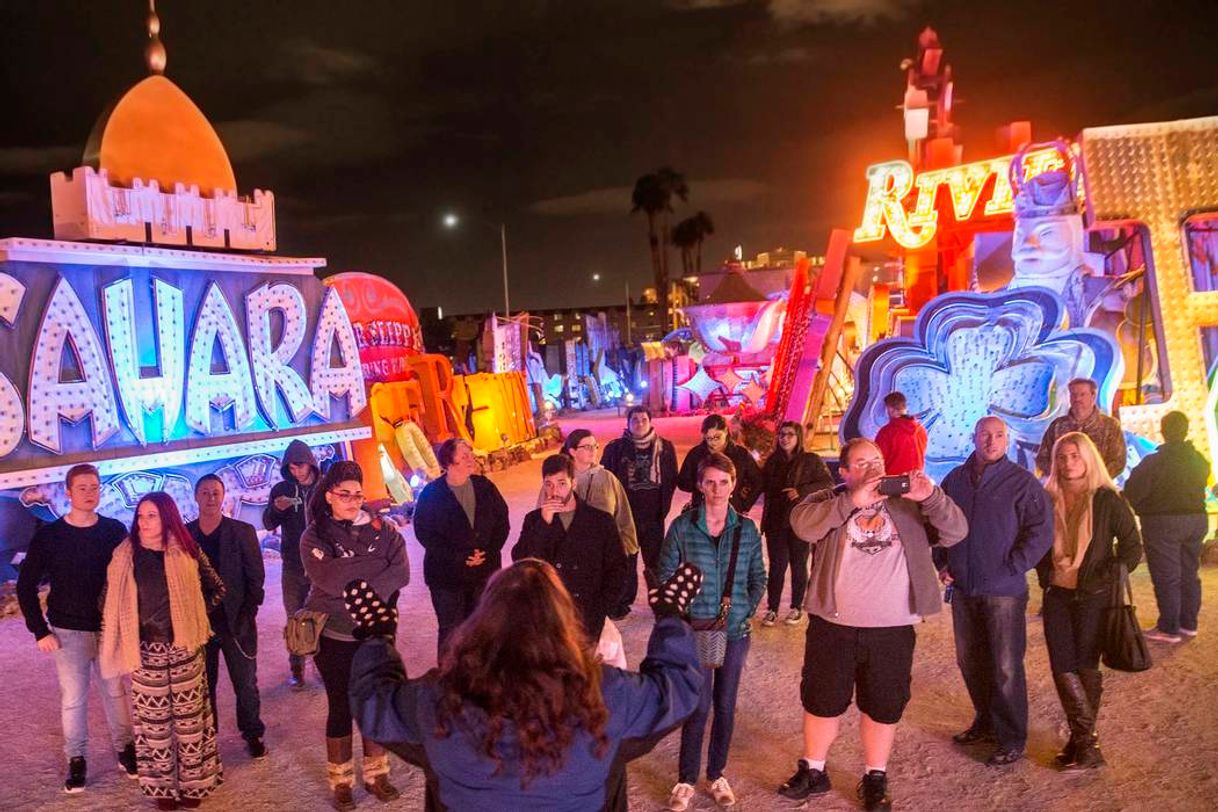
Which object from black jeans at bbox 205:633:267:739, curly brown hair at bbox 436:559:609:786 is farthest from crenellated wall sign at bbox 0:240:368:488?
curly brown hair at bbox 436:559:609:786

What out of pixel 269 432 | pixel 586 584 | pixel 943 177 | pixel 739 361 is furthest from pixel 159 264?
pixel 739 361

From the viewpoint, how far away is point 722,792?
4.37 metres

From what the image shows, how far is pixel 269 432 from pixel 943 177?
42.0ft

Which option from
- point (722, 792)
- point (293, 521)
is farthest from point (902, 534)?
point (293, 521)

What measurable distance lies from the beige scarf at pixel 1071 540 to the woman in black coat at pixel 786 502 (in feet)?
8.27

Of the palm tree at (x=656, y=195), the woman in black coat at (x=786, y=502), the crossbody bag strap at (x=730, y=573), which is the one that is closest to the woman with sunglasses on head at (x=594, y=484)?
the woman in black coat at (x=786, y=502)

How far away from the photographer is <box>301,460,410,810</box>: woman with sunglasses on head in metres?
4.26

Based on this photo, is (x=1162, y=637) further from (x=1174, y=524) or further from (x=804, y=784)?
(x=804, y=784)

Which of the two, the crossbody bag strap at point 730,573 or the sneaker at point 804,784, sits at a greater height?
the crossbody bag strap at point 730,573

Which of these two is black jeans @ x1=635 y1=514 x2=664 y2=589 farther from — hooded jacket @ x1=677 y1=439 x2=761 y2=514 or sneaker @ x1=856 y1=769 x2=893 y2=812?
sneaker @ x1=856 y1=769 x2=893 y2=812

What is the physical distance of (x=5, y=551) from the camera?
8602mm

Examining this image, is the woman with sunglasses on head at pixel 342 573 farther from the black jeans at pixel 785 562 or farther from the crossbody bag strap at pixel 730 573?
the black jeans at pixel 785 562

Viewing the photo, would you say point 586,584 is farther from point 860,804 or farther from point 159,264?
point 159,264

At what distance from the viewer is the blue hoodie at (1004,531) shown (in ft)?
14.6
